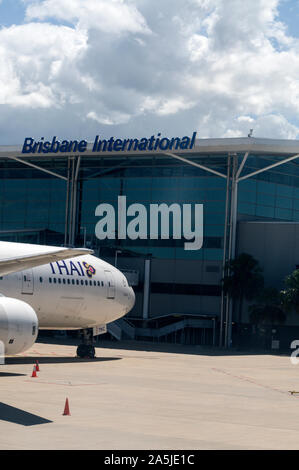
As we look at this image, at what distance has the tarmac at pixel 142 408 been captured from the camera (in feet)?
44.9

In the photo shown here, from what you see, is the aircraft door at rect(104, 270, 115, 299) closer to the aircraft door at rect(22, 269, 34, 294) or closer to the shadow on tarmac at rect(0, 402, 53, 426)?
the aircraft door at rect(22, 269, 34, 294)

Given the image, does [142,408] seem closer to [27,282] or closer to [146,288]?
[27,282]

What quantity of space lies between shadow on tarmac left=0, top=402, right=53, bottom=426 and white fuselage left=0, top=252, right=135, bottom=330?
12.9m

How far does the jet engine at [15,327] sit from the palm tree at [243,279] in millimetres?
35055

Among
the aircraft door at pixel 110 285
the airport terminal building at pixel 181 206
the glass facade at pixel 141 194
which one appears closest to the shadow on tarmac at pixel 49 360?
the aircraft door at pixel 110 285

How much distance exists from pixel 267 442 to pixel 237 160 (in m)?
46.7

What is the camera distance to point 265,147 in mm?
58594

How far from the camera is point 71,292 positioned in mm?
32875

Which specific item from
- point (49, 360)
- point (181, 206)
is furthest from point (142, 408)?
point (181, 206)

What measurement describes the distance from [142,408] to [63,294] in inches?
576

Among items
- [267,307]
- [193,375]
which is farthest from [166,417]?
[267,307]

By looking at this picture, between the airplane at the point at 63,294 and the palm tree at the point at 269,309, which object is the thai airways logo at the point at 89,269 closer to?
the airplane at the point at 63,294

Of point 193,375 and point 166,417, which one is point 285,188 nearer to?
point 193,375

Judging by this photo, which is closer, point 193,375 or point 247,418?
point 247,418
